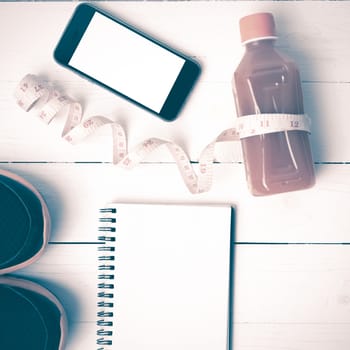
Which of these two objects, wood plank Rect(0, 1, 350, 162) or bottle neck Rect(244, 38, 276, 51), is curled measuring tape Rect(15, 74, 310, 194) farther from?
bottle neck Rect(244, 38, 276, 51)

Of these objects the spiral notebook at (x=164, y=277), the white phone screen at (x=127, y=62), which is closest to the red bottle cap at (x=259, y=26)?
the white phone screen at (x=127, y=62)

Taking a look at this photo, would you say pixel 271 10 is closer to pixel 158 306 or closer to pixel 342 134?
pixel 342 134

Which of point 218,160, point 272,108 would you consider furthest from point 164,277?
point 272,108

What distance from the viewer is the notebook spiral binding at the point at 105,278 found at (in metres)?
0.71

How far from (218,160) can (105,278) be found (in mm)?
257

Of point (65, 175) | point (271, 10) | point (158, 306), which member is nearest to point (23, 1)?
point (65, 175)

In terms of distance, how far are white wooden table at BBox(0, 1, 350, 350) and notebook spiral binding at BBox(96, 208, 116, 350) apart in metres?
0.02

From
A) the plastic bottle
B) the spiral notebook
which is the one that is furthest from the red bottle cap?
the spiral notebook

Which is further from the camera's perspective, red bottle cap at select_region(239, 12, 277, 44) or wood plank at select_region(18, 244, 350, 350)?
wood plank at select_region(18, 244, 350, 350)

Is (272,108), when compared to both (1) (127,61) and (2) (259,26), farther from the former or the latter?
(1) (127,61)

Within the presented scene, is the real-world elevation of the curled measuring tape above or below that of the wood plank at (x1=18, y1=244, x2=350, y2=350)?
above

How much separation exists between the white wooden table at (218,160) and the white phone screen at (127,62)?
22 mm

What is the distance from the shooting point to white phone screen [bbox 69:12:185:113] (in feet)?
2.28

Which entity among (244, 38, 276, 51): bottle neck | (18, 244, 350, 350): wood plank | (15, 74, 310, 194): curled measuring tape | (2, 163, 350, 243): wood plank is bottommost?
(18, 244, 350, 350): wood plank
